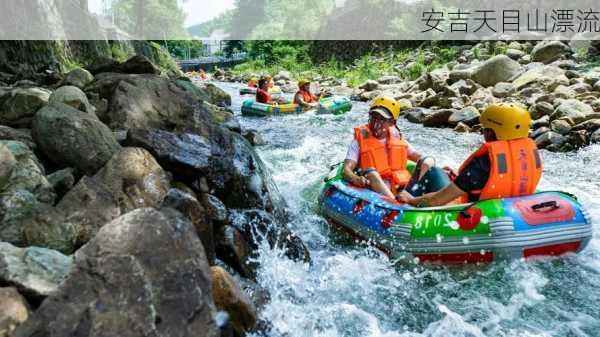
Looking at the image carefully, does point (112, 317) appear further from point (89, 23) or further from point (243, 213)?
point (89, 23)

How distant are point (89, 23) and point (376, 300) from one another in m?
15.1

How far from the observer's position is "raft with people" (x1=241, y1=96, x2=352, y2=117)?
13.2 meters

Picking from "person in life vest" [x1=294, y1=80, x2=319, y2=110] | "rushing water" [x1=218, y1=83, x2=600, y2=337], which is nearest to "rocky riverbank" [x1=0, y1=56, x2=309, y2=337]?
"rushing water" [x1=218, y1=83, x2=600, y2=337]

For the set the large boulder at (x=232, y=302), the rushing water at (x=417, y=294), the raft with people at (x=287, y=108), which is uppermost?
the raft with people at (x=287, y=108)

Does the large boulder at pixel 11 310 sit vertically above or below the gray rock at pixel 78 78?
below

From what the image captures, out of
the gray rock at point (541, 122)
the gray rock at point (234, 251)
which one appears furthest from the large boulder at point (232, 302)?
Result: the gray rock at point (541, 122)

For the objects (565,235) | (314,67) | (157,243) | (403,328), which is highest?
(314,67)

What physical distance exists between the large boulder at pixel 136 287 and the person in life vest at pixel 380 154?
308cm

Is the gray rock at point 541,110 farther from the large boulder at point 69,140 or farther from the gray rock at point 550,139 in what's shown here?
the large boulder at point 69,140

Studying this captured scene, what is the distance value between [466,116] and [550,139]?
2.37 metres

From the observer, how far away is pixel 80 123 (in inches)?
156

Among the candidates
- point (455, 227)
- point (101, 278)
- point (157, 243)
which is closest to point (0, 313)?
point (101, 278)

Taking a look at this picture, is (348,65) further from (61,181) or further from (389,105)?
(61,181)

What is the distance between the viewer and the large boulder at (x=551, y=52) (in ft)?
46.0
